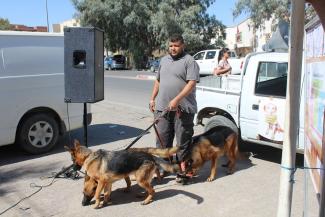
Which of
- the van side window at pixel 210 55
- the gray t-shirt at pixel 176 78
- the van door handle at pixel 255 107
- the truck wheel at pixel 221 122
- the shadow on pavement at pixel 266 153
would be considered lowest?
the shadow on pavement at pixel 266 153

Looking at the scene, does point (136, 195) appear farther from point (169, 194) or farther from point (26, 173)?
point (26, 173)

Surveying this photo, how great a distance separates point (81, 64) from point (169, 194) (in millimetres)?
2391

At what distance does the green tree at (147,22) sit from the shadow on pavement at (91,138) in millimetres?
28066

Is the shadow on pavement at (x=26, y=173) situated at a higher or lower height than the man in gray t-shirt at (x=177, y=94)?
lower

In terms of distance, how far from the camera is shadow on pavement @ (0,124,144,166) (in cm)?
712

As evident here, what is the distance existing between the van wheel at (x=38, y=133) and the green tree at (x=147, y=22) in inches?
1197

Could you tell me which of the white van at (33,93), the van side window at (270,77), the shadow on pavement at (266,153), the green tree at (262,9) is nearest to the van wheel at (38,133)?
the white van at (33,93)

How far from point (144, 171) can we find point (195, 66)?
154 centimetres

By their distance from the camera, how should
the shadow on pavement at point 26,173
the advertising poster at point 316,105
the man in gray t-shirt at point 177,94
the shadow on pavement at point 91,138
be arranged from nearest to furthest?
1. the advertising poster at point 316,105
2. the man in gray t-shirt at point 177,94
3. the shadow on pavement at point 26,173
4. the shadow on pavement at point 91,138

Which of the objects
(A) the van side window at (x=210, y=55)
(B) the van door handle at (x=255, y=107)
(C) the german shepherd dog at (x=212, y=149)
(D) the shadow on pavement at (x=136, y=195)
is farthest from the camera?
(A) the van side window at (x=210, y=55)

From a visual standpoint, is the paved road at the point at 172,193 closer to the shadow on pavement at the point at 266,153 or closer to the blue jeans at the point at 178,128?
the shadow on pavement at the point at 266,153

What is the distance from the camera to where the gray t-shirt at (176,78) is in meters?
5.36

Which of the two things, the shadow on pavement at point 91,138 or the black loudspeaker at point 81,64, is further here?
the shadow on pavement at point 91,138

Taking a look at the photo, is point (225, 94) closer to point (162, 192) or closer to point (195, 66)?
point (195, 66)
